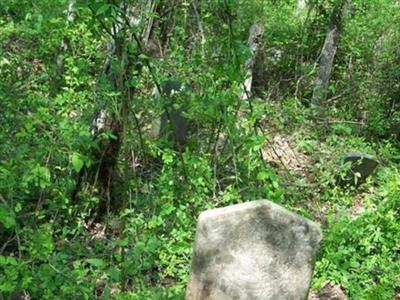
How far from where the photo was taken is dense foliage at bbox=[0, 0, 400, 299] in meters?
3.12

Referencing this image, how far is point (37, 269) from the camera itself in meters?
3.10

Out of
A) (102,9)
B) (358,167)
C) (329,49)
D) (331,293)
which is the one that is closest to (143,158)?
(331,293)

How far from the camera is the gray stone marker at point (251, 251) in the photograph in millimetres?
3152

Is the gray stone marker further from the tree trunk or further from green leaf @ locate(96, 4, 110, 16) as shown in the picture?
the tree trunk

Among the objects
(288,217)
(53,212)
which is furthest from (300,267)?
(53,212)

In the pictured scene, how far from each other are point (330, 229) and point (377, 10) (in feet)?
16.0

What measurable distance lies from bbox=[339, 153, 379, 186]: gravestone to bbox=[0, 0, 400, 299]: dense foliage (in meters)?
0.09

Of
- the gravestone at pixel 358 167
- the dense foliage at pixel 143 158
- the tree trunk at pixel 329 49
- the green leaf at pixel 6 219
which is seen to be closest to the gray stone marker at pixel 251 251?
the dense foliage at pixel 143 158

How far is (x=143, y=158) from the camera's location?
4.95m

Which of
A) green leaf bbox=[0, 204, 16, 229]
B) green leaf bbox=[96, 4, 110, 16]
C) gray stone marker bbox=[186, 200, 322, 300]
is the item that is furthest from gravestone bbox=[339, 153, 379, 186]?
green leaf bbox=[96, 4, 110, 16]

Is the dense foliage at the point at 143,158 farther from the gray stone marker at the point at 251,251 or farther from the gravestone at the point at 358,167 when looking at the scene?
the gray stone marker at the point at 251,251

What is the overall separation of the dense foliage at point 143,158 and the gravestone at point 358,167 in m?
0.09

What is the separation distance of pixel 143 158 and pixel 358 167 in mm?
2368

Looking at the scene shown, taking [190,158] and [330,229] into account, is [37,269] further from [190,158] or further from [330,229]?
[330,229]
